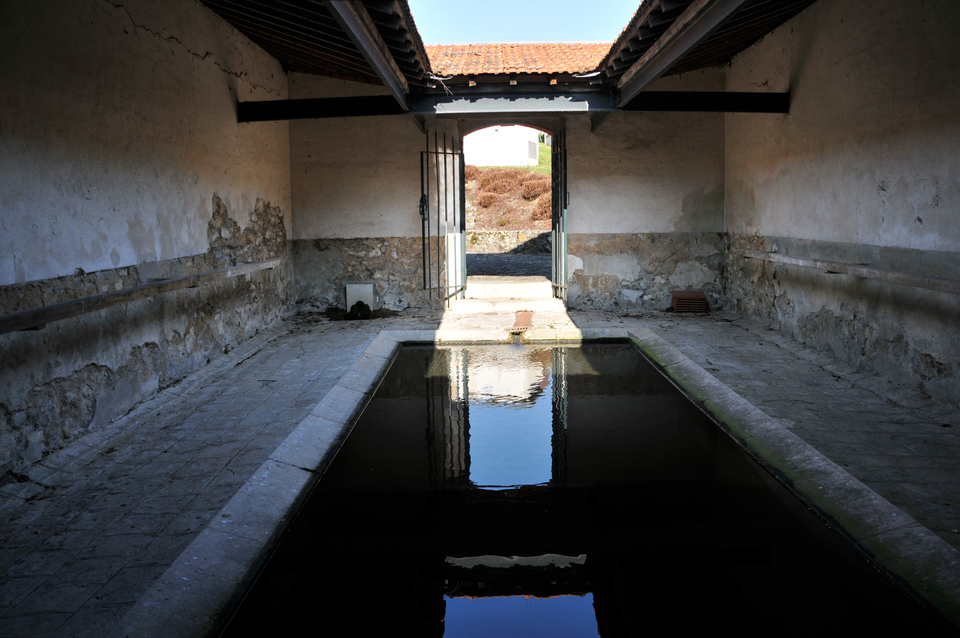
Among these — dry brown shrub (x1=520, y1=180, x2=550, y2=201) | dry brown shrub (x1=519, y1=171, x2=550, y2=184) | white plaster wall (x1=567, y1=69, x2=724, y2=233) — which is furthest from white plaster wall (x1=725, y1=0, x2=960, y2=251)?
dry brown shrub (x1=519, y1=171, x2=550, y2=184)

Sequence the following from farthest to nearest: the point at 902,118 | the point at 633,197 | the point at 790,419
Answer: the point at 633,197 < the point at 902,118 < the point at 790,419

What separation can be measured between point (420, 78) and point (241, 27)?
216cm

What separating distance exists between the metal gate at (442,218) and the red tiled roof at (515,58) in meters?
1.13

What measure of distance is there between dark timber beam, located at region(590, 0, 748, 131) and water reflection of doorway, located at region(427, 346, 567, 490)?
2825 mm

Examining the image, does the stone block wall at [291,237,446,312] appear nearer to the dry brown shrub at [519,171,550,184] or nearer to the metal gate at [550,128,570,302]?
the metal gate at [550,128,570,302]

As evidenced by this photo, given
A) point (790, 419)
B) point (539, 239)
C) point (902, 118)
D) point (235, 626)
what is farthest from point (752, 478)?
point (539, 239)

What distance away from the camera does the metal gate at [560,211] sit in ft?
30.8

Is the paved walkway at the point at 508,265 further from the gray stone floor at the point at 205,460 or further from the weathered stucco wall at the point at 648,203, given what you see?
the gray stone floor at the point at 205,460

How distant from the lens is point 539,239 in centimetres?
1794

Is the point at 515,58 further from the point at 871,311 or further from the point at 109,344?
the point at 109,344

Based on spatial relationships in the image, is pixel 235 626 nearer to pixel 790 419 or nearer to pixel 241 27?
pixel 790 419

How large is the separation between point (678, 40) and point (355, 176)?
5267 millimetres

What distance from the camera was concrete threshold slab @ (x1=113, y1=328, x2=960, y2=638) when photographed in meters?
2.51

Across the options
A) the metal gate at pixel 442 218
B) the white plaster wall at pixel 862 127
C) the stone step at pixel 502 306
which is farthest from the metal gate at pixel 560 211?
the white plaster wall at pixel 862 127
